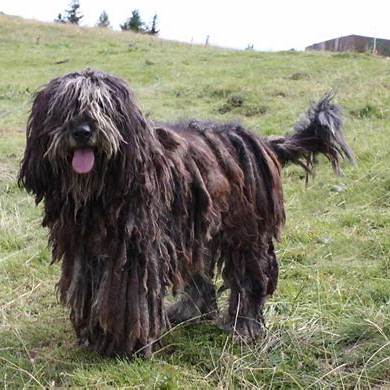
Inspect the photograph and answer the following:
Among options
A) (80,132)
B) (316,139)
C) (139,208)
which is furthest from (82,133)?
(316,139)

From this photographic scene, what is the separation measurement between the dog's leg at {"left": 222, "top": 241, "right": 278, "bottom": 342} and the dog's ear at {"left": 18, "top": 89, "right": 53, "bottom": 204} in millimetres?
1409

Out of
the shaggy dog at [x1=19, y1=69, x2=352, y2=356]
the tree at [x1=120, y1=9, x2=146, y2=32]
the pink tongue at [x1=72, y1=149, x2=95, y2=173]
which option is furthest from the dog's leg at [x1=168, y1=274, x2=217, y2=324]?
the tree at [x1=120, y1=9, x2=146, y2=32]

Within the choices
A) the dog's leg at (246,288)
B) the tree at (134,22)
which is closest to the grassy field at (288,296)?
the dog's leg at (246,288)

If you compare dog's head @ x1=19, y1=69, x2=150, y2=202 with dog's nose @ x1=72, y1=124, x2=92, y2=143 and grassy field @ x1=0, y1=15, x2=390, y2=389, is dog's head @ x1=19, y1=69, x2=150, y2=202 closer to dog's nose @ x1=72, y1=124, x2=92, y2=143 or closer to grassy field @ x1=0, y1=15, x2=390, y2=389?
dog's nose @ x1=72, y1=124, x2=92, y2=143

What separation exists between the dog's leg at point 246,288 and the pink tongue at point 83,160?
142 cm

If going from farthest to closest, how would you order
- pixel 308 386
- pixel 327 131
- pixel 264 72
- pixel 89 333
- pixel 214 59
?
1. pixel 214 59
2. pixel 264 72
3. pixel 327 131
4. pixel 89 333
5. pixel 308 386

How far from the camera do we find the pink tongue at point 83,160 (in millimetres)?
3504

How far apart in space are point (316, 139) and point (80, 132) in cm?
212

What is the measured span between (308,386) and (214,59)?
1633 centimetres

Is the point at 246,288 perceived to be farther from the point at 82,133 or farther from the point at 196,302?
the point at 82,133

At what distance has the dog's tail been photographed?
4.99 metres

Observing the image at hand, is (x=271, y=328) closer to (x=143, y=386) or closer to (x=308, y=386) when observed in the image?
(x=308, y=386)

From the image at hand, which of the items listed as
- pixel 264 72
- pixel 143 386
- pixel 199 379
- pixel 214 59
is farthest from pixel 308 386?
pixel 214 59

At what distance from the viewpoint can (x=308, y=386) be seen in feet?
12.5
